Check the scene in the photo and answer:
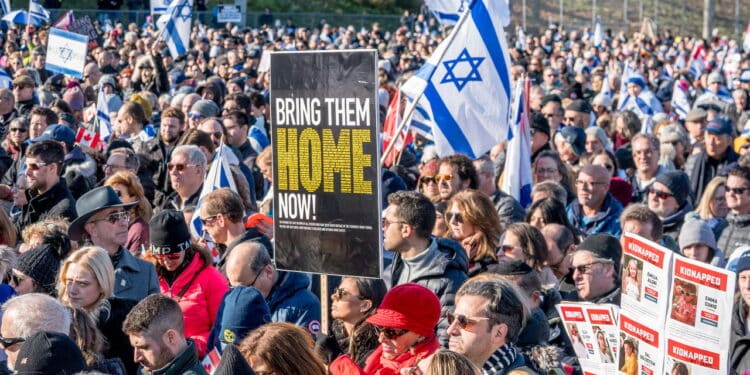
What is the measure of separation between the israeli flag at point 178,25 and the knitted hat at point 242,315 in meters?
13.9

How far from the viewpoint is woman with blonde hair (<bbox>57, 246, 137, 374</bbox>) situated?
5.65 m

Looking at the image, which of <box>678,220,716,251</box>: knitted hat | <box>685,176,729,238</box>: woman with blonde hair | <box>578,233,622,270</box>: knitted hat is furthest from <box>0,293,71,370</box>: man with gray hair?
<box>685,176,729,238</box>: woman with blonde hair

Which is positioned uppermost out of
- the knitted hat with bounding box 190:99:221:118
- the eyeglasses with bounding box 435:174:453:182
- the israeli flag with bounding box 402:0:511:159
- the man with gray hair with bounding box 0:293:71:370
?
the israeli flag with bounding box 402:0:511:159

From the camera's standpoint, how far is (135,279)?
645 centimetres

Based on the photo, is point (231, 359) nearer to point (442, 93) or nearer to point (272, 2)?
point (442, 93)

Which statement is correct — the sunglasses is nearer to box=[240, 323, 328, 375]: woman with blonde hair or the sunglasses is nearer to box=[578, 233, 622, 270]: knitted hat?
box=[578, 233, 622, 270]: knitted hat

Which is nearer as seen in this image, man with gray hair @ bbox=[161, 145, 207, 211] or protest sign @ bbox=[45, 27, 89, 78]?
man with gray hair @ bbox=[161, 145, 207, 211]

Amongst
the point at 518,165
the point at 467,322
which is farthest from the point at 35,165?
the point at 467,322

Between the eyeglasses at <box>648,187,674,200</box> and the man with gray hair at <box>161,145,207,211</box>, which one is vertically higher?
the man with gray hair at <box>161,145,207,211</box>

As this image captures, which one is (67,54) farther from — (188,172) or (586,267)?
(586,267)

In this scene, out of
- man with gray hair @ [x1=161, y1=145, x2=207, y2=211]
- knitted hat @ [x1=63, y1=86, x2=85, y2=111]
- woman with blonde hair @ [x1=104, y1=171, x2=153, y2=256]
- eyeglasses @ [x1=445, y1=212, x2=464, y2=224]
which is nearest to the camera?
eyeglasses @ [x1=445, y1=212, x2=464, y2=224]

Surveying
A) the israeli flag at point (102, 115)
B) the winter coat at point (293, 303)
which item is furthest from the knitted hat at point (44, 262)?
the israeli flag at point (102, 115)

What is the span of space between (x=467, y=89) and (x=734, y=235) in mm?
2180

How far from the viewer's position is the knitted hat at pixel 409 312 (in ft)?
16.8
